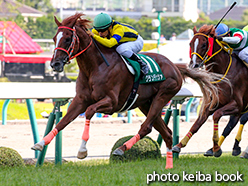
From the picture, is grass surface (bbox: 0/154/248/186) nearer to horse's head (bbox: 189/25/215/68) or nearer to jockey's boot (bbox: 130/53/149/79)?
jockey's boot (bbox: 130/53/149/79)

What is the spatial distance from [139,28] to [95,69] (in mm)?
47589

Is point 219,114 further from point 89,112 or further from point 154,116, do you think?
point 89,112

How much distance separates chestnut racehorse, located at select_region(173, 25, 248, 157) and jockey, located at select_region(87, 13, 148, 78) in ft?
2.97

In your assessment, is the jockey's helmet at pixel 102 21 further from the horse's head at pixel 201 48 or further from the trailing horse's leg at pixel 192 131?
the trailing horse's leg at pixel 192 131

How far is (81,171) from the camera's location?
5.04 meters

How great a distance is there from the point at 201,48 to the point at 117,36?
134cm

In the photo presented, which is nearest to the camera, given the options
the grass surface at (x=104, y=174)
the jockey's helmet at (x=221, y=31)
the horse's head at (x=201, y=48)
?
the grass surface at (x=104, y=174)

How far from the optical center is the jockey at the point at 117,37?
522cm

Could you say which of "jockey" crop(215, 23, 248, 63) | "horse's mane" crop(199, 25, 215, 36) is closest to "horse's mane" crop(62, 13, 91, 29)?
"horse's mane" crop(199, 25, 215, 36)

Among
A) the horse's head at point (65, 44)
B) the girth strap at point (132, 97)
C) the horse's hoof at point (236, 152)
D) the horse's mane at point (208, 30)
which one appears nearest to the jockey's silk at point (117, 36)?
the horse's head at point (65, 44)

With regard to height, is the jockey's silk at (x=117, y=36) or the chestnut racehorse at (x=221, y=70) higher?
the jockey's silk at (x=117, y=36)

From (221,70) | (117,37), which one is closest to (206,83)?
(221,70)

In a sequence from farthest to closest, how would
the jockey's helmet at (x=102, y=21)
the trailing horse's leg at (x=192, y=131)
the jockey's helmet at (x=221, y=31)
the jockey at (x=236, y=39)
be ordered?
the jockey's helmet at (x=221, y=31) → the jockey at (x=236, y=39) → the trailing horse's leg at (x=192, y=131) → the jockey's helmet at (x=102, y=21)

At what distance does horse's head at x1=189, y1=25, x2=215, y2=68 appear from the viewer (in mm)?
6031
